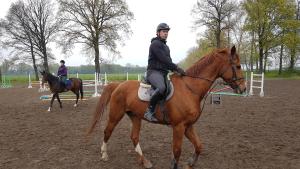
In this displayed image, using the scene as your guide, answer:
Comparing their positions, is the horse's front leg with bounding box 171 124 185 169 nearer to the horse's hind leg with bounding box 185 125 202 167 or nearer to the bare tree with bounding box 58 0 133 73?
the horse's hind leg with bounding box 185 125 202 167

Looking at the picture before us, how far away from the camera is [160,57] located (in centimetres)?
518

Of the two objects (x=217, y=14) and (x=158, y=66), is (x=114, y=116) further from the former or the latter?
(x=217, y=14)

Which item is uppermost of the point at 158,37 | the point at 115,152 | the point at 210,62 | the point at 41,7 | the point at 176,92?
the point at 41,7

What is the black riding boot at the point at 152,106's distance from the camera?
201 inches

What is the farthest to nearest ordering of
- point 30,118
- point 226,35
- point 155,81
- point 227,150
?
point 226,35
point 30,118
point 227,150
point 155,81

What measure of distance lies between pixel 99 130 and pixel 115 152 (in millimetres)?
2531

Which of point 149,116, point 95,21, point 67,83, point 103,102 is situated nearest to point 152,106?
point 149,116

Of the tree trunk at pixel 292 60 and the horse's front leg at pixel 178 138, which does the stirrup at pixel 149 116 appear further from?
the tree trunk at pixel 292 60

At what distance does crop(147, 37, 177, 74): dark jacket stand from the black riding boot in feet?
1.78

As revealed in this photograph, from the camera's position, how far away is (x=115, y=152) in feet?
21.6

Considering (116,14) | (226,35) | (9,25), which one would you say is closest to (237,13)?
(226,35)

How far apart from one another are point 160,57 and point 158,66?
0.76 feet

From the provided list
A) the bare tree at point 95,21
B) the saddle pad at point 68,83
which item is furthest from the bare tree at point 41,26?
the saddle pad at point 68,83

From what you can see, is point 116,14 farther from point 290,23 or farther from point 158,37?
point 158,37
